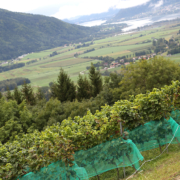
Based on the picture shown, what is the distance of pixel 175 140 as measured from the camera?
9930 millimetres

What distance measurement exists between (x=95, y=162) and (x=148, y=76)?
2611 cm

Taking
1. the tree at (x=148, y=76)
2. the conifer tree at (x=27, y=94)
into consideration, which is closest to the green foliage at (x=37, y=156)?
the tree at (x=148, y=76)

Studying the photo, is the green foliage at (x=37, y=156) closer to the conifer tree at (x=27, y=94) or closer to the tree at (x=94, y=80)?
the tree at (x=94, y=80)

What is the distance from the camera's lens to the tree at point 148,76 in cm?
3180

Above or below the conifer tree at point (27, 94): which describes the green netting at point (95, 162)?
above

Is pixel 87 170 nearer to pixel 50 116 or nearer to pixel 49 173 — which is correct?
pixel 49 173

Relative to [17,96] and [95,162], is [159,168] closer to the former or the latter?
[95,162]

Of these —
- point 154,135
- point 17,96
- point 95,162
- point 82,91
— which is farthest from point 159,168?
point 17,96

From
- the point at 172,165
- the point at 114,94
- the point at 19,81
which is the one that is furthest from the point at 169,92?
the point at 19,81

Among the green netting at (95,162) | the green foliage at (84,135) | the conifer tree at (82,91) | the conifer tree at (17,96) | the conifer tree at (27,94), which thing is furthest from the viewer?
the conifer tree at (27,94)

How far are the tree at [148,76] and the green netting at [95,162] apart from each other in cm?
2326

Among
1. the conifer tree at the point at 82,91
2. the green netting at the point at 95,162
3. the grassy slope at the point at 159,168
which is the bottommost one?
the conifer tree at the point at 82,91

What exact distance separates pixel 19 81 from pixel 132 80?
144823mm

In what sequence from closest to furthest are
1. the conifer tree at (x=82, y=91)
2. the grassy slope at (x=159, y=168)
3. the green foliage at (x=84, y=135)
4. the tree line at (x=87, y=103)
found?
the grassy slope at (x=159, y=168), the green foliage at (x=84, y=135), the tree line at (x=87, y=103), the conifer tree at (x=82, y=91)
